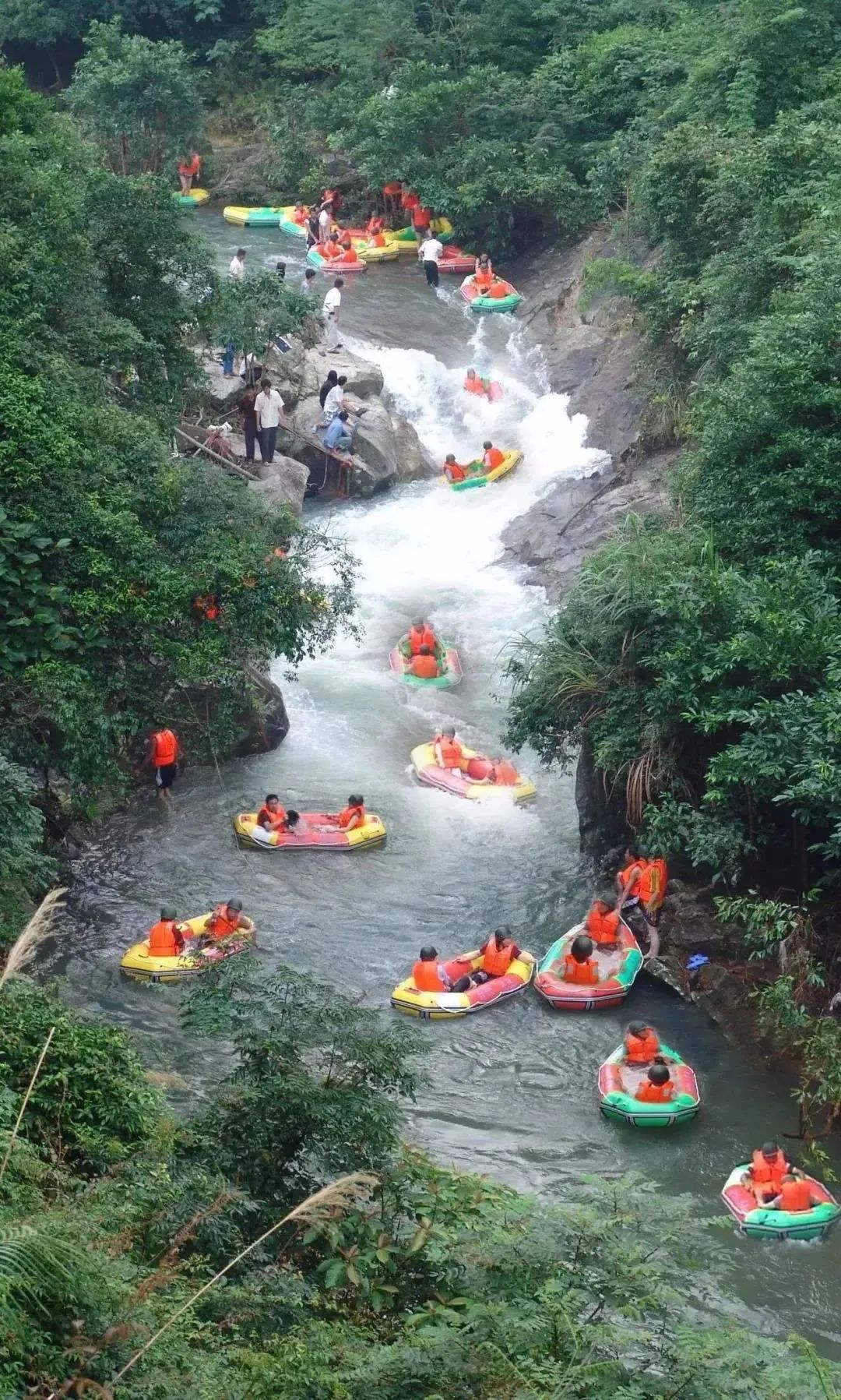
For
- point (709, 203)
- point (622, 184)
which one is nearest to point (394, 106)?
point (622, 184)

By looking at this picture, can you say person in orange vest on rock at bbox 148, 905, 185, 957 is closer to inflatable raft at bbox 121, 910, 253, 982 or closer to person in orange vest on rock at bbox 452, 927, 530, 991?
inflatable raft at bbox 121, 910, 253, 982

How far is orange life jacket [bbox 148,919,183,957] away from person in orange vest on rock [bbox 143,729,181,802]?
2738 mm

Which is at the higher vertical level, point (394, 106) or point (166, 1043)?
point (394, 106)

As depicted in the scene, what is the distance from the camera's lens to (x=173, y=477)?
1472 cm

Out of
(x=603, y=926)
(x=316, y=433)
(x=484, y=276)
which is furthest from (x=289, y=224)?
(x=603, y=926)

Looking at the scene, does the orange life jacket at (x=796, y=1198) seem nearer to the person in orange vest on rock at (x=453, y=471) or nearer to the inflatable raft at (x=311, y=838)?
the inflatable raft at (x=311, y=838)

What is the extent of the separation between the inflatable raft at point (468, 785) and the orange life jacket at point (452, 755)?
8 centimetres

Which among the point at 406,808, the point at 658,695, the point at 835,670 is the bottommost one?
the point at 406,808

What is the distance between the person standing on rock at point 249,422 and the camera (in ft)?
72.4

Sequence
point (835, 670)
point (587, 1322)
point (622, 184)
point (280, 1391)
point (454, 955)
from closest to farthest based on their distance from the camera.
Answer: point (280, 1391), point (587, 1322), point (835, 670), point (454, 955), point (622, 184)

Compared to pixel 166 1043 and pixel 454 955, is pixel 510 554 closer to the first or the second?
pixel 454 955

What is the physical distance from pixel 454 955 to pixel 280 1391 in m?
8.71

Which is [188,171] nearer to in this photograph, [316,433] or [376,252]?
[376,252]

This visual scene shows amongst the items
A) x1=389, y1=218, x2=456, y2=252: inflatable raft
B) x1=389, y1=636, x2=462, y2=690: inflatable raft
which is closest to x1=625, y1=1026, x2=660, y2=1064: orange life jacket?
x1=389, y1=636, x2=462, y2=690: inflatable raft
